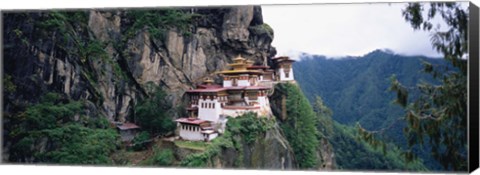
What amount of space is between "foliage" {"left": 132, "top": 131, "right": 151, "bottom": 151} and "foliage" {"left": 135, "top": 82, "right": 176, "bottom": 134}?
4.0 inches

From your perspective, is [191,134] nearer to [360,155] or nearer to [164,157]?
[164,157]

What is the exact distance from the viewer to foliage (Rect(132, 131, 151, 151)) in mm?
10867

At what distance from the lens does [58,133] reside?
1091 centimetres

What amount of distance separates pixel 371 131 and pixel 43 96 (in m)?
4.92

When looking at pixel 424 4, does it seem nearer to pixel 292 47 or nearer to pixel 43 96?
pixel 292 47

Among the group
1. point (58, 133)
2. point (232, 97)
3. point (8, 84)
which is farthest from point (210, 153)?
point (8, 84)

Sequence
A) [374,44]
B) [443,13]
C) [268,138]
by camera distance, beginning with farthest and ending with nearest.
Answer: [268,138] → [374,44] → [443,13]

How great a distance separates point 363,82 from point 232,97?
6.29 ft

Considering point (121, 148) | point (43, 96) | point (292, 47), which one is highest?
point (292, 47)

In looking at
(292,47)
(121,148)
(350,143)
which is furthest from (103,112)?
(350,143)

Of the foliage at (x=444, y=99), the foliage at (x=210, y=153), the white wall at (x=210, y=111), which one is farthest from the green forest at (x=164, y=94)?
the foliage at (x=444, y=99)

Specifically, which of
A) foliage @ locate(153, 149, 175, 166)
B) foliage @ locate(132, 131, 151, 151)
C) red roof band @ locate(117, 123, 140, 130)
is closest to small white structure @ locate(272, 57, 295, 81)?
foliage @ locate(153, 149, 175, 166)

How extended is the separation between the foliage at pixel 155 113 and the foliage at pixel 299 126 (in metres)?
1.69

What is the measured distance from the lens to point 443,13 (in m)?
9.14
